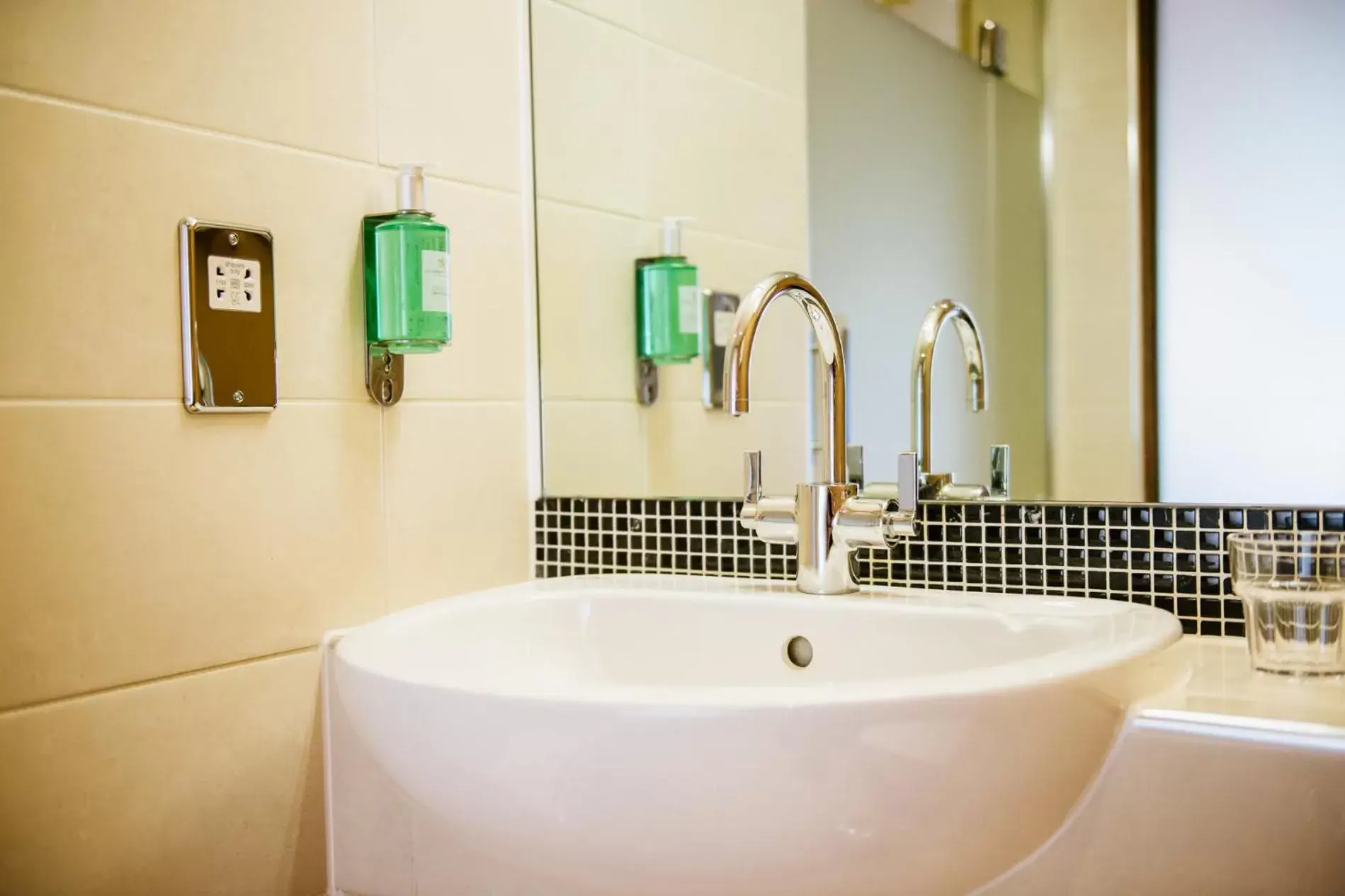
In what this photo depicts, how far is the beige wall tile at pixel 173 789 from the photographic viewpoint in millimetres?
812

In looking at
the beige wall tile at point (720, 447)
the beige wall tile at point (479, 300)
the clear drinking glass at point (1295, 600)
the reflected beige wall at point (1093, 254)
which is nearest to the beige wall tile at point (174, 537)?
the beige wall tile at point (479, 300)

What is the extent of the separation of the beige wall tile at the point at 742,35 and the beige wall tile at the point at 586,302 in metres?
0.21

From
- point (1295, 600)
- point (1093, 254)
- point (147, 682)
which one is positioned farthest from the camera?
point (1093, 254)

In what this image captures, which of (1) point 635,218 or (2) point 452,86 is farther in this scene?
(1) point 635,218

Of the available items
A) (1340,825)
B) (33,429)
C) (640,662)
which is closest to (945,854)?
(1340,825)

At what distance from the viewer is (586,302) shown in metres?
1.28

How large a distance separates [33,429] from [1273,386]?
95 cm

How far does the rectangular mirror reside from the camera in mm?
911

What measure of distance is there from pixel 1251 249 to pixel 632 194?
64 centimetres

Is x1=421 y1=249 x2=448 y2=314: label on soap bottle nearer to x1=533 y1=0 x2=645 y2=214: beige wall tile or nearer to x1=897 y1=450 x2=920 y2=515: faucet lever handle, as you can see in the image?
x1=533 y1=0 x2=645 y2=214: beige wall tile

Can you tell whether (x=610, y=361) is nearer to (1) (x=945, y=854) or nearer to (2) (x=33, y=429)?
(2) (x=33, y=429)

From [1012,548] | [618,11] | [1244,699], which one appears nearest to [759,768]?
[1244,699]

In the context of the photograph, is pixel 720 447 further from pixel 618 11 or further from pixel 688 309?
pixel 618 11

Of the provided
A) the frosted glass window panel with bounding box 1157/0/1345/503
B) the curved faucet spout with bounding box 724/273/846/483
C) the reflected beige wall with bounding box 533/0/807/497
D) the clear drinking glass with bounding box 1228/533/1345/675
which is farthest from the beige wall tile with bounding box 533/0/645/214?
the clear drinking glass with bounding box 1228/533/1345/675
